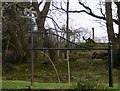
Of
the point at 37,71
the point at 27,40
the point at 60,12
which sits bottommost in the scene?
the point at 37,71

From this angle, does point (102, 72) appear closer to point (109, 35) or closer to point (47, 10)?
point (109, 35)

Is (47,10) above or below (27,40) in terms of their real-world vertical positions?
above

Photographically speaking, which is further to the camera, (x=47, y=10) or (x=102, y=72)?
(x=47, y=10)

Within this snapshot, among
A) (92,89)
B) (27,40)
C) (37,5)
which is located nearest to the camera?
(92,89)

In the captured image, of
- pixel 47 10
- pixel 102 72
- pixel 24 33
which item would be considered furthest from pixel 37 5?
pixel 102 72

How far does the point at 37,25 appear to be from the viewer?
51.3ft

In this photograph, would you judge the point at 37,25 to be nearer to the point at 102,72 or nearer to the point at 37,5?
the point at 37,5

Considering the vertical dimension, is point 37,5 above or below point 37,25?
above

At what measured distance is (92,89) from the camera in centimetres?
655

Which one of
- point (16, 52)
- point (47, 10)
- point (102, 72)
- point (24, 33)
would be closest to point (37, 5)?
point (47, 10)

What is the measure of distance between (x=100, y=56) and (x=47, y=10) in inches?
141

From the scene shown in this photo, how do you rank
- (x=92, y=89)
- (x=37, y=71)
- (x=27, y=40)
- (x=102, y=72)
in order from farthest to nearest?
(x=27, y=40), (x=37, y=71), (x=102, y=72), (x=92, y=89)

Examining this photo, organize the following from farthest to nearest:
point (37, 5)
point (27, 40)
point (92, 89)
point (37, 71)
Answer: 1. point (27, 40)
2. point (37, 5)
3. point (37, 71)
4. point (92, 89)

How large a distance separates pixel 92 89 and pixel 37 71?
27.6 feet
